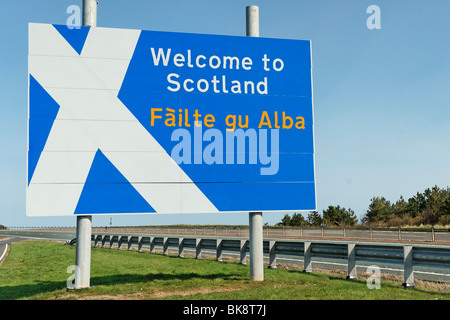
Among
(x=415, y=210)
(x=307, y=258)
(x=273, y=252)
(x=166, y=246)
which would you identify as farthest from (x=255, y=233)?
(x=415, y=210)

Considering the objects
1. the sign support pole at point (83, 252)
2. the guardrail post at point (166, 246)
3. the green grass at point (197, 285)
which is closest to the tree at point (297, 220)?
the guardrail post at point (166, 246)

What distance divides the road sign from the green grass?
191 cm

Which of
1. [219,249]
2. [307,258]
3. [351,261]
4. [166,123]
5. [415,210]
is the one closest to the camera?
[166,123]

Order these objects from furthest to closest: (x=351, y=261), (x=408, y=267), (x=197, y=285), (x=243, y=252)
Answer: (x=243, y=252) < (x=351, y=261) < (x=197, y=285) < (x=408, y=267)

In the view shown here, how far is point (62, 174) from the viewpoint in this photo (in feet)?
38.0

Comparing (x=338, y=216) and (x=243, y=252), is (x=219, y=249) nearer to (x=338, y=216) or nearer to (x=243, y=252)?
(x=243, y=252)

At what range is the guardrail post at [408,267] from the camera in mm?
11547

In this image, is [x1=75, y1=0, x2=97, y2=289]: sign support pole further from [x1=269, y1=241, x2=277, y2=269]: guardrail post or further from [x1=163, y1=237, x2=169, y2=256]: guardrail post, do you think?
[x1=163, y1=237, x2=169, y2=256]: guardrail post

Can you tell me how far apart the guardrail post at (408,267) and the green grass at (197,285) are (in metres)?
0.30

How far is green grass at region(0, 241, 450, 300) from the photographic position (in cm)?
1009

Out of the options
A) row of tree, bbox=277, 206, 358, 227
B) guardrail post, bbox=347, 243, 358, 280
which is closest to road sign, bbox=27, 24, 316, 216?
guardrail post, bbox=347, 243, 358, 280

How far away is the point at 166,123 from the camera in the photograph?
488 inches

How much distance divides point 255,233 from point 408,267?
3.95m
